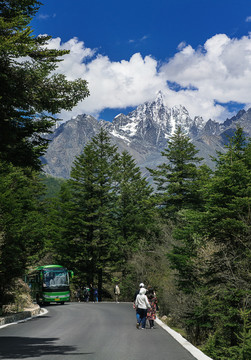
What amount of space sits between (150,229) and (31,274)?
44.6 ft

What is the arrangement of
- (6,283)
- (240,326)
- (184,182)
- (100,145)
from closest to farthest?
(240,326) → (6,283) → (184,182) → (100,145)

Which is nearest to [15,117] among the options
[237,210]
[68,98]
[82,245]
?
[68,98]

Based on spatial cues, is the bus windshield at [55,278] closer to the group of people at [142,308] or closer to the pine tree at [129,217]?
the pine tree at [129,217]

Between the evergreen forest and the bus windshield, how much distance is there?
17.2ft

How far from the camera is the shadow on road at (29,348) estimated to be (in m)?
8.80

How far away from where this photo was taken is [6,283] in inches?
850

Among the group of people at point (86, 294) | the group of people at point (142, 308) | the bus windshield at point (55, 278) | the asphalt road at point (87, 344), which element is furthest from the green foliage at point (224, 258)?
the group of people at point (86, 294)

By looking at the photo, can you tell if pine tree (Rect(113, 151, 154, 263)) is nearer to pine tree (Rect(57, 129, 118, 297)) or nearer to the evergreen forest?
the evergreen forest

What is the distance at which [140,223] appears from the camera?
54000mm

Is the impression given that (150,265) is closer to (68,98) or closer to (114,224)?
(114,224)

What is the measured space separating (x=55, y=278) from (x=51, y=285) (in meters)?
0.72

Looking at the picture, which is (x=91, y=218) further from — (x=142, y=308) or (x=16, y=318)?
(x=142, y=308)

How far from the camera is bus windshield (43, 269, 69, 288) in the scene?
35.9m

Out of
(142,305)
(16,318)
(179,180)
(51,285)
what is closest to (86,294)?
(51,285)
